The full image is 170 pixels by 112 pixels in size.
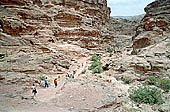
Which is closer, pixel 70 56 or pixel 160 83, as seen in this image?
pixel 160 83

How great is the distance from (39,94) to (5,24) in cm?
1275

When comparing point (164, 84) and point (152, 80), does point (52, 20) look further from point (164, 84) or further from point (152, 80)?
point (164, 84)

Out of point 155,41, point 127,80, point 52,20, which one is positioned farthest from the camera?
point 52,20

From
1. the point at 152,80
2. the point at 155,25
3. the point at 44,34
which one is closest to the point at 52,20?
the point at 44,34

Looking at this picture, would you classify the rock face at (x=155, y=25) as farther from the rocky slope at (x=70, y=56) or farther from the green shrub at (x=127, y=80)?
the green shrub at (x=127, y=80)

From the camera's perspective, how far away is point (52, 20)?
78.7 ft

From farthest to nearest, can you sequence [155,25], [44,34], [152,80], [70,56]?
[70,56]
[44,34]
[155,25]
[152,80]

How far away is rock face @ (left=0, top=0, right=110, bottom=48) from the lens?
→ 2105 centimetres

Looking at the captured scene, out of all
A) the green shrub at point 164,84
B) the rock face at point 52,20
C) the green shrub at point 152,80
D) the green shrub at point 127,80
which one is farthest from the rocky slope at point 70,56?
the green shrub at point 164,84

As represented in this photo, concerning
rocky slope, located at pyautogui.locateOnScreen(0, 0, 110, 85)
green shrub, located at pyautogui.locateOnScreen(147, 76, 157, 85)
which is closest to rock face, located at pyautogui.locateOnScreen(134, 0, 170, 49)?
green shrub, located at pyautogui.locateOnScreen(147, 76, 157, 85)

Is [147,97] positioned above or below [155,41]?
below

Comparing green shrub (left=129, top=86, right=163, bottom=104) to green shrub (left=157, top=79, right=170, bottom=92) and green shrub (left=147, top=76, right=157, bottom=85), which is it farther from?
green shrub (left=147, top=76, right=157, bottom=85)

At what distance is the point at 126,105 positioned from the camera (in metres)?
9.41

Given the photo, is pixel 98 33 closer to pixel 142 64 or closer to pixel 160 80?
pixel 142 64
